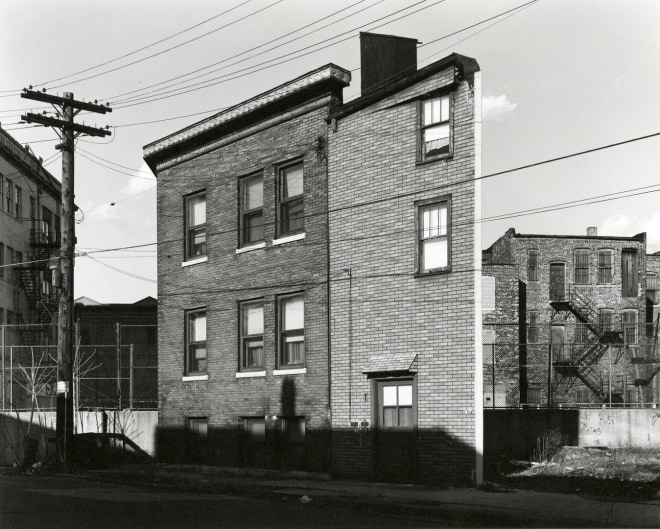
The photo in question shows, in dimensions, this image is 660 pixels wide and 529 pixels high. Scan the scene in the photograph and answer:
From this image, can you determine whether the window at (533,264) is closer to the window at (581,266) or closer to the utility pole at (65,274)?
the window at (581,266)

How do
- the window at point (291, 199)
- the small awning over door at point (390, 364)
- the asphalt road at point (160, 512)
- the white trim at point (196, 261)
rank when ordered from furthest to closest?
the white trim at point (196, 261) → the window at point (291, 199) → the small awning over door at point (390, 364) → the asphalt road at point (160, 512)

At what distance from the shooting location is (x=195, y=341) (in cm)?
2430

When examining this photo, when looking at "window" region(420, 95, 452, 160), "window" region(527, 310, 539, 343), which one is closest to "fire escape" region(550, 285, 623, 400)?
A: "window" region(527, 310, 539, 343)

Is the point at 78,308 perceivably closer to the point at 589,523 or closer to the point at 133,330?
the point at 133,330

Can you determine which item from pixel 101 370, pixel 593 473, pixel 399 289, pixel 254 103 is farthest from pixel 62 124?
pixel 101 370

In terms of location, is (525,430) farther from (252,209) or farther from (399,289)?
(252,209)

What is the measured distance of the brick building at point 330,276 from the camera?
1744 centimetres

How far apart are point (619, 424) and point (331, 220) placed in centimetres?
1092

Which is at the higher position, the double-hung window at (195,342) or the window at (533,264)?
the window at (533,264)

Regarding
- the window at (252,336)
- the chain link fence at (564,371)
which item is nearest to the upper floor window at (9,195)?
the chain link fence at (564,371)

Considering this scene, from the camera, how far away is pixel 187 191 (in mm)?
24750

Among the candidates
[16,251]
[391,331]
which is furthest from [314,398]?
[16,251]

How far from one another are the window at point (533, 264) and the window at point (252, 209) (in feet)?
110

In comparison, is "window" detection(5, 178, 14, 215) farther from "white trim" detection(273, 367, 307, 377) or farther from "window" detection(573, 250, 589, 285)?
"window" detection(573, 250, 589, 285)
